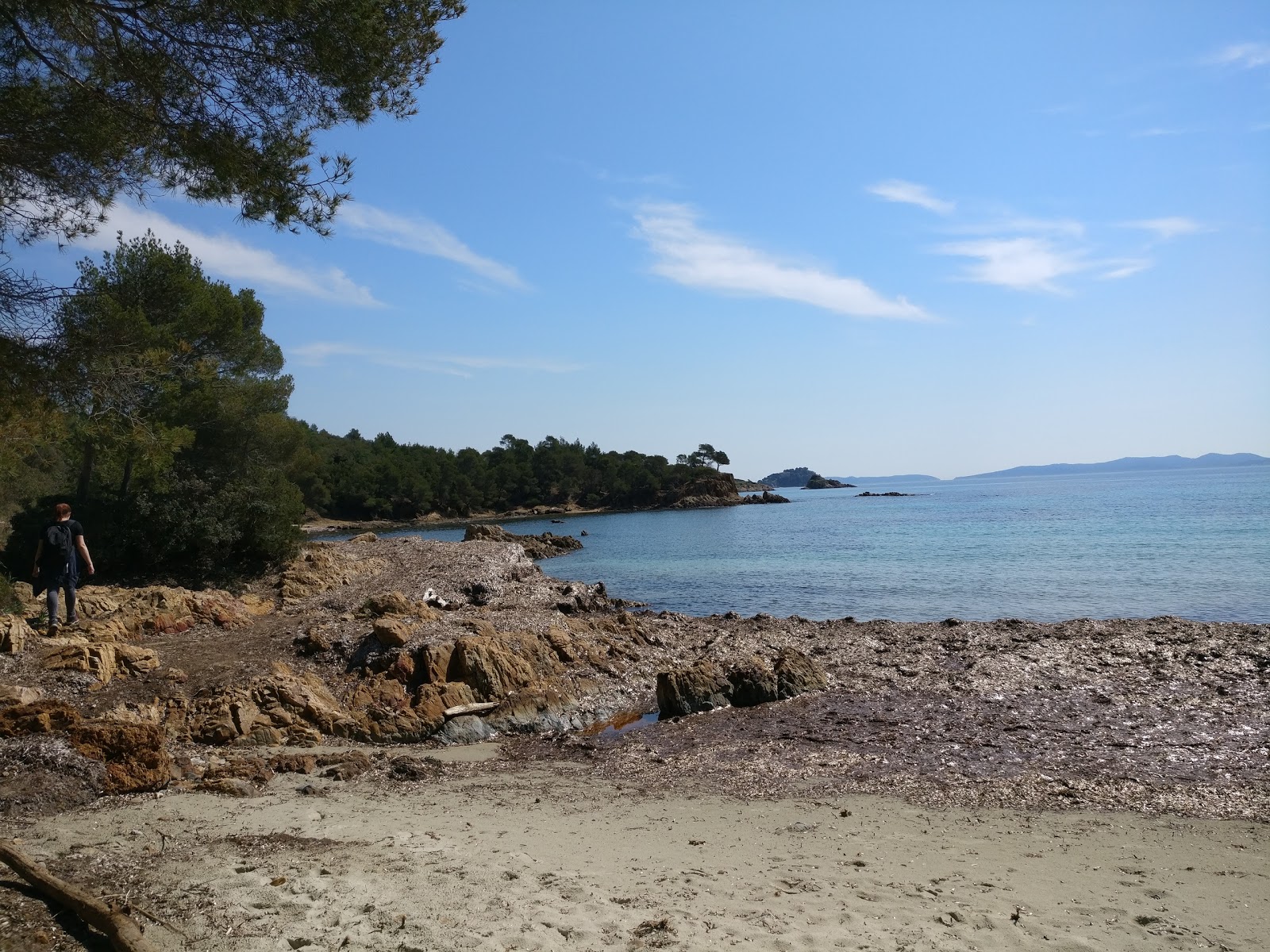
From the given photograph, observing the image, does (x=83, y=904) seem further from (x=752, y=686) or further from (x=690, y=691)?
(x=752, y=686)

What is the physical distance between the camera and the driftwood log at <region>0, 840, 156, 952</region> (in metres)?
4.36

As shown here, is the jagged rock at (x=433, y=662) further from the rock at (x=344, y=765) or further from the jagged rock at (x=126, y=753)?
the jagged rock at (x=126, y=753)

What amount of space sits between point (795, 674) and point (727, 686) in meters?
1.34

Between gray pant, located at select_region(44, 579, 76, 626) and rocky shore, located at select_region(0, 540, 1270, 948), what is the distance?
0.35 metres

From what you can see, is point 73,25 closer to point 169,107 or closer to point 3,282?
point 169,107

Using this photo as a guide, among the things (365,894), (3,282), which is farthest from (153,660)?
(365,894)

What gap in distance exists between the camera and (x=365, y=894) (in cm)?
557

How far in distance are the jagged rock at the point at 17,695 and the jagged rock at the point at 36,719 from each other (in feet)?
1.43

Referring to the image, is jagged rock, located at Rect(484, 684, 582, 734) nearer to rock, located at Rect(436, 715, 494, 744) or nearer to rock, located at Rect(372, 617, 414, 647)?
rock, located at Rect(436, 715, 494, 744)

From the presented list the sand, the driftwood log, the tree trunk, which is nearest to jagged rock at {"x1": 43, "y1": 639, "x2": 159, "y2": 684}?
the sand

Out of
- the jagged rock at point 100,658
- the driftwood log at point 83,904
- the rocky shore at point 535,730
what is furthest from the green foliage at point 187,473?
the driftwood log at point 83,904

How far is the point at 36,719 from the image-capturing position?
28.4ft

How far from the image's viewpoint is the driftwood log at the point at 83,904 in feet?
14.3

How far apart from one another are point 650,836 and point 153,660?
8885 millimetres
